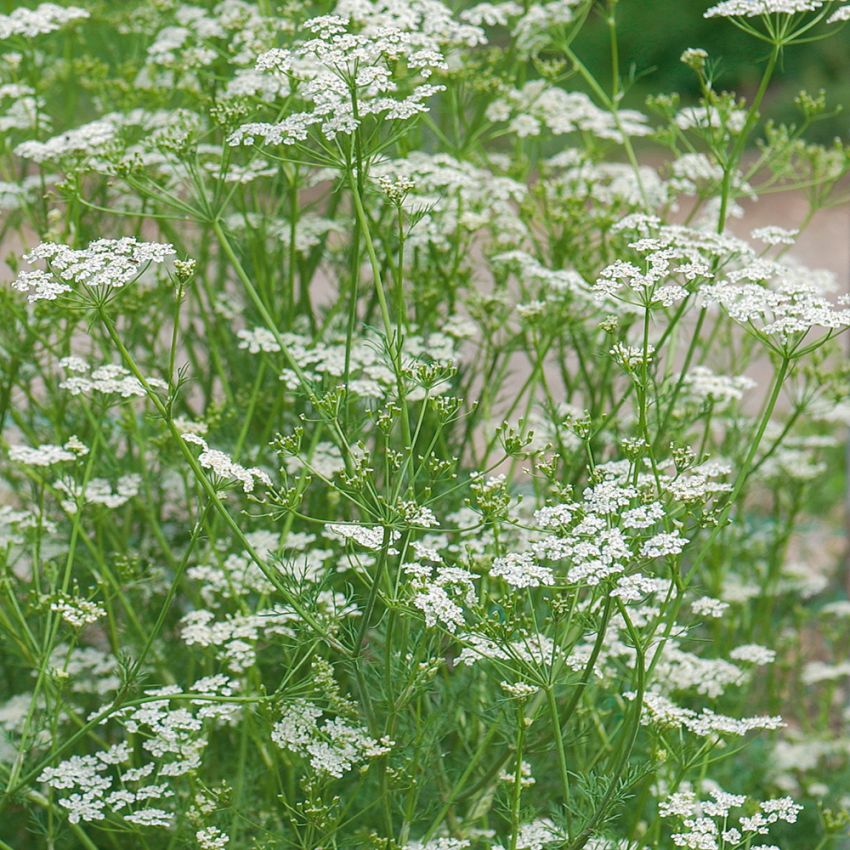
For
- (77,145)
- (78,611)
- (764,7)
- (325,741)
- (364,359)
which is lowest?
(325,741)

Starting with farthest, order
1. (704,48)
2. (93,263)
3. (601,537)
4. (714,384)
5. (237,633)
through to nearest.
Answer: (704,48), (714,384), (237,633), (93,263), (601,537)

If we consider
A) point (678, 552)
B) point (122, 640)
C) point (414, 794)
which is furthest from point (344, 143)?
point (122, 640)

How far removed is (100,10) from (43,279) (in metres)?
1.90

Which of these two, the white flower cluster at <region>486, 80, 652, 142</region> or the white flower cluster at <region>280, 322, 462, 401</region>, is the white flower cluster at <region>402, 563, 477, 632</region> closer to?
the white flower cluster at <region>280, 322, 462, 401</region>

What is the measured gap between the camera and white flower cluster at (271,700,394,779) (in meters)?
2.31

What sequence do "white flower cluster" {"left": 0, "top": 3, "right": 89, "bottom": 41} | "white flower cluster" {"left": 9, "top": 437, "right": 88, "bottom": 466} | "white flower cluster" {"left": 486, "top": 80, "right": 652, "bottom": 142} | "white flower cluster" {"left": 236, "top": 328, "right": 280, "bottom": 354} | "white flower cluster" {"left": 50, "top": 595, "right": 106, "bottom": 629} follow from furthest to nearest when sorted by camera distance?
"white flower cluster" {"left": 486, "top": 80, "right": 652, "bottom": 142}, "white flower cluster" {"left": 0, "top": 3, "right": 89, "bottom": 41}, "white flower cluster" {"left": 236, "top": 328, "right": 280, "bottom": 354}, "white flower cluster" {"left": 9, "top": 437, "right": 88, "bottom": 466}, "white flower cluster" {"left": 50, "top": 595, "right": 106, "bottom": 629}

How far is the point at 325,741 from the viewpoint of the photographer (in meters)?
2.43

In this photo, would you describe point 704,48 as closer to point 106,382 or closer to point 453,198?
point 453,198

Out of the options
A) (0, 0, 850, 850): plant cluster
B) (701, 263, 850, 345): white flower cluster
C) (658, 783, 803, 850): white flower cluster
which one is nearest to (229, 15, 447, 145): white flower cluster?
(0, 0, 850, 850): plant cluster

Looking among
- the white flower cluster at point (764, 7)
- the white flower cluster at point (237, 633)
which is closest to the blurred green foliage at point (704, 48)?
the white flower cluster at point (764, 7)

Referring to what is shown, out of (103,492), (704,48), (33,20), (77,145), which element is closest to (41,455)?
(103,492)

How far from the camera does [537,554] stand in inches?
85.4

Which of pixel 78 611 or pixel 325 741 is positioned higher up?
pixel 78 611

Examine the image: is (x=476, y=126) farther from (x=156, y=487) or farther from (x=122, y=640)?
(x=122, y=640)
